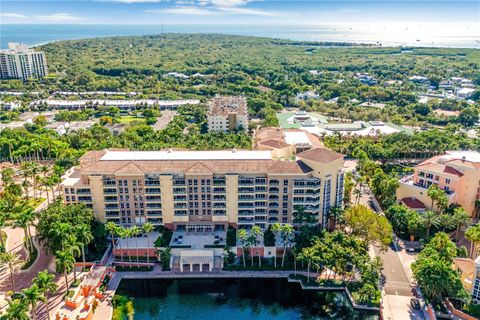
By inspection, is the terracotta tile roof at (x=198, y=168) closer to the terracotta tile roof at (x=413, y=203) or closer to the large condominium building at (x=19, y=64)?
the terracotta tile roof at (x=413, y=203)

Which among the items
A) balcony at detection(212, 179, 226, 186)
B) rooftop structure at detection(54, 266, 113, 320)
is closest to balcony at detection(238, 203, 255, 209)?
balcony at detection(212, 179, 226, 186)

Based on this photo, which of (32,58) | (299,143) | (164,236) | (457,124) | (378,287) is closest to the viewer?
(378,287)

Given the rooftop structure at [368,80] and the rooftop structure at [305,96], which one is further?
the rooftop structure at [368,80]

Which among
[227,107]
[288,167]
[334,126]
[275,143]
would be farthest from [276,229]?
[227,107]

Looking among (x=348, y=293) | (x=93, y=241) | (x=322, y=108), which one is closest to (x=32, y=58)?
(x=322, y=108)

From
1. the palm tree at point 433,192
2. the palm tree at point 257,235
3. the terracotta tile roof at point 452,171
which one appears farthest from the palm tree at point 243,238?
the terracotta tile roof at point 452,171

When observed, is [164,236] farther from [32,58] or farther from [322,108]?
[32,58]
